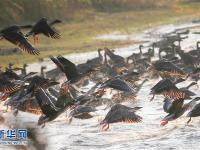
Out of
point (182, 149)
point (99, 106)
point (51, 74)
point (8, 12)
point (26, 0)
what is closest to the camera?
point (182, 149)

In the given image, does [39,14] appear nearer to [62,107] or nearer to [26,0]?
[26,0]

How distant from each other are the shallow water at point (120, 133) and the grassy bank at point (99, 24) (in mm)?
15126

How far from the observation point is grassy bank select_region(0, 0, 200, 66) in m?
35.2

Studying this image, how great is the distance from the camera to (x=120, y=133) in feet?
44.6

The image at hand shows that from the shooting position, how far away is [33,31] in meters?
12.4

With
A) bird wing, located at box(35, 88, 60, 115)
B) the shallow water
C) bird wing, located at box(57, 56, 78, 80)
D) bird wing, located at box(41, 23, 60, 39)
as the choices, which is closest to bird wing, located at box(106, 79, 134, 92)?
bird wing, located at box(57, 56, 78, 80)

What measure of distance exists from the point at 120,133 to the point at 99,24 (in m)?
33.1

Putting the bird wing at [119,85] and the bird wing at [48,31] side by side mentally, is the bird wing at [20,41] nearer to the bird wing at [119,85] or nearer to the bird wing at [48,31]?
the bird wing at [48,31]

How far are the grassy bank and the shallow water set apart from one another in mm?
15126

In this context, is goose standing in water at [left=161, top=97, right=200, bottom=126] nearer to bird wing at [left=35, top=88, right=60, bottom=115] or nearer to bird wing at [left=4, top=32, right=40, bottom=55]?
bird wing at [left=35, top=88, right=60, bottom=115]

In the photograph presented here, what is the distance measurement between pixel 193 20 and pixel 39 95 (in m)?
38.6

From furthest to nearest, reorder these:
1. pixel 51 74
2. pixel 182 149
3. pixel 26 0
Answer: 1. pixel 26 0
2. pixel 51 74
3. pixel 182 149

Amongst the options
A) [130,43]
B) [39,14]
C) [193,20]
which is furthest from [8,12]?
[193,20]

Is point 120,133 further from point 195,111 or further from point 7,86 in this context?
point 7,86
